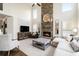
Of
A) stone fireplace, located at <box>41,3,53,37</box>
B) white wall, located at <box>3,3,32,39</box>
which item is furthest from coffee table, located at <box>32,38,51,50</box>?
stone fireplace, located at <box>41,3,53,37</box>

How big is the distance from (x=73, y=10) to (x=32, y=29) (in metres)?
2.26

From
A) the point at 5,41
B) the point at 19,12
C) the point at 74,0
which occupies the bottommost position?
the point at 5,41

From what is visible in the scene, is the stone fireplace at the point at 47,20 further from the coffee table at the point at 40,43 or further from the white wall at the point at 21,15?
the white wall at the point at 21,15


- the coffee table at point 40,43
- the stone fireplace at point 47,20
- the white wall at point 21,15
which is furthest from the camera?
the stone fireplace at point 47,20

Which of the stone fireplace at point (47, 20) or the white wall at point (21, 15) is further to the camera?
the stone fireplace at point (47, 20)

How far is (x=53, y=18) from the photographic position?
21.8 feet

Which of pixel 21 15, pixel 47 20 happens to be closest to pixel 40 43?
pixel 21 15

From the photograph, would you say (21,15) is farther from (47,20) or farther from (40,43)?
(47,20)

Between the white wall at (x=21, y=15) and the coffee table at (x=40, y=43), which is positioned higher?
the white wall at (x=21, y=15)

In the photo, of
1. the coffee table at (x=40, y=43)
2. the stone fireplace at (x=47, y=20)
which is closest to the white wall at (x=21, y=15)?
the coffee table at (x=40, y=43)

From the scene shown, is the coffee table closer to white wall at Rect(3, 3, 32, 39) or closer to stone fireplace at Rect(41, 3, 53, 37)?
white wall at Rect(3, 3, 32, 39)

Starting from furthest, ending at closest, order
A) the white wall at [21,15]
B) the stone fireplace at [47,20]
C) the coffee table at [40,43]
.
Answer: the stone fireplace at [47,20] → the coffee table at [40,43] → the white wall at [21,15]

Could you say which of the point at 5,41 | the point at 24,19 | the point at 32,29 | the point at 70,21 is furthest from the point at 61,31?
the point at 5,41

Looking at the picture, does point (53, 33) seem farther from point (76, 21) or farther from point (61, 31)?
point (76, 21)
